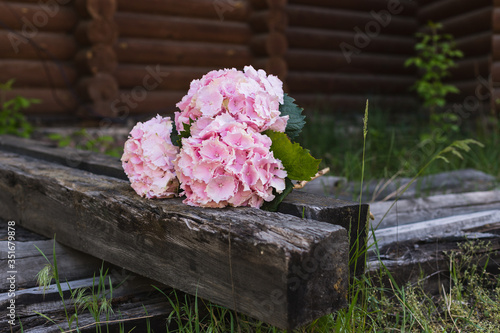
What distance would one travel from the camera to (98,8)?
4.92 meters

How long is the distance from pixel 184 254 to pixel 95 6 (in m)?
4.09

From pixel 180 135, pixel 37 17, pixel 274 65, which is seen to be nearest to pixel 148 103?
pixel 37 17

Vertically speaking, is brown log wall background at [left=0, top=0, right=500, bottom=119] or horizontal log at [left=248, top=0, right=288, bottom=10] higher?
horizontal log at [left=248, top=0, right=288, bottom=10]

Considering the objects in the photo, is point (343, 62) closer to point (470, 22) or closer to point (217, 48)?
point (470, 22)

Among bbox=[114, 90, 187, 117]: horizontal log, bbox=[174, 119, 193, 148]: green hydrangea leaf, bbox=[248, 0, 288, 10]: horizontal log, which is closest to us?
bbox=[174, 119, 193, 148]: green hydrangea leaf

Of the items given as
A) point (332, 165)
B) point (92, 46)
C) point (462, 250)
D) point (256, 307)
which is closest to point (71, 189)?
point (256, 307)

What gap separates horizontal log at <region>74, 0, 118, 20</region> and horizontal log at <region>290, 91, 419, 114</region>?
8.27 feet

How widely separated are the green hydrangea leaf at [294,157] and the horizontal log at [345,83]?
206 inches

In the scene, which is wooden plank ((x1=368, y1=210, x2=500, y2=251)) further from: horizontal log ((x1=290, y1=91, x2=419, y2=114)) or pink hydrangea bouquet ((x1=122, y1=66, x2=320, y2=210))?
horizontal log ((x1=290, y1=91, x2=419, y2=114))

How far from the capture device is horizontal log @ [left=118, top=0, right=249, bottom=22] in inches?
216

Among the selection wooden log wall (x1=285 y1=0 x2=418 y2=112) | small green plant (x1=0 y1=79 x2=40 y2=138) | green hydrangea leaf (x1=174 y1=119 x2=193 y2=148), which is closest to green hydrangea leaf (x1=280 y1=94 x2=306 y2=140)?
green hydrangea leaf (x1=174 y1=119 x2=193 y2=148)

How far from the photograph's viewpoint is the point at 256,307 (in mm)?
1226

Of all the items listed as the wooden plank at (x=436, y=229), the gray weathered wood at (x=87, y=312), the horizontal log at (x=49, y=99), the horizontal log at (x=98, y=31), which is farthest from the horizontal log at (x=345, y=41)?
the gray weathered wood at (x=87, y=312)

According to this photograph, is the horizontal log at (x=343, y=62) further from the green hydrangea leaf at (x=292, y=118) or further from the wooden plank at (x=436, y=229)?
the green hydrangea leaf at (x=292, y=118)
